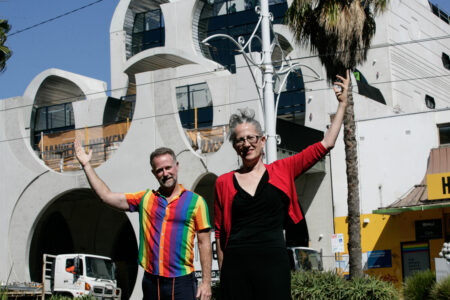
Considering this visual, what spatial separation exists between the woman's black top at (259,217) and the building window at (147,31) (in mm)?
37455

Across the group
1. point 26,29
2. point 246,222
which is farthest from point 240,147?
point 26,29

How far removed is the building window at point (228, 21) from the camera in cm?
3825

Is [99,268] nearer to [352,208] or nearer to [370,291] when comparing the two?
[352,208]

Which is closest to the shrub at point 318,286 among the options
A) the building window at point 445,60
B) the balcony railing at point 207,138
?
the balcony railing at point 207,138

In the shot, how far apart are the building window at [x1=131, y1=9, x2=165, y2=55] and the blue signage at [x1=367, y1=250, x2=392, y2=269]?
20.2m

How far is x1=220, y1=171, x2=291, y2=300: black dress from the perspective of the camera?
4.67 m

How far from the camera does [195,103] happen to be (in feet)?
111

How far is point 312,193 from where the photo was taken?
1113 inches

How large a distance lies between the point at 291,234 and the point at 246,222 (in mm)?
24782

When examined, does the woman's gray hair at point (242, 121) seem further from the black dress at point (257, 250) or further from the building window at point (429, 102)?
the building window at point (429, 102)

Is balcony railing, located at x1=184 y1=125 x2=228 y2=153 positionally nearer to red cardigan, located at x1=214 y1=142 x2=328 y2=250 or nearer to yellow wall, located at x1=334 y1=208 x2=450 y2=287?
yellow wall, located at x1=334 y1=208 x2=450 y2=287

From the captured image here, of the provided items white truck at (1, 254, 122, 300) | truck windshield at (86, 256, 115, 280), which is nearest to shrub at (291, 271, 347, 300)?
white truck at (1, 254, 122, 300)

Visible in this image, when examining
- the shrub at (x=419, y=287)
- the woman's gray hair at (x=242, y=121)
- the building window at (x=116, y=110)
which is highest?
the building window at (x=116, y=110)

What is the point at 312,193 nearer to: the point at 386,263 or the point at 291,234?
the point at 291,234
